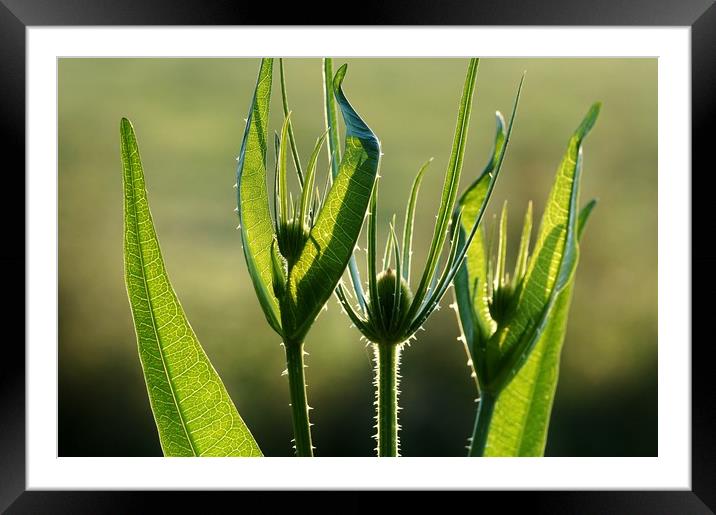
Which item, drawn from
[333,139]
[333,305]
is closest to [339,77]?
[333,139]

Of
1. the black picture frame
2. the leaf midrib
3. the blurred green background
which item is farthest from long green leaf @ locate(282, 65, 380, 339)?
the blurred green background

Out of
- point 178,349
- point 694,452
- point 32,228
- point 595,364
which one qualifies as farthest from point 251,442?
point 595,364

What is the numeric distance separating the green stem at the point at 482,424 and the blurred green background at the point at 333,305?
97 cm

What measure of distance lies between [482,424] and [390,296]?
0.12 metres

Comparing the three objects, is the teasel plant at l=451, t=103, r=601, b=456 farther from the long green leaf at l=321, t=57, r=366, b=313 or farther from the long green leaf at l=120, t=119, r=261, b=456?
the long green leaf at l=120, t=119, r=261, b=456

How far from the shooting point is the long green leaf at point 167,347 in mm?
563

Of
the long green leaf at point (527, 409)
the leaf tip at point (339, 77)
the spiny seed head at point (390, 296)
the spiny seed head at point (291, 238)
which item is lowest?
the long green leaf at point (527, 409)

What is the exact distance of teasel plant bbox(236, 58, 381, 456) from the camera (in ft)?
1.63

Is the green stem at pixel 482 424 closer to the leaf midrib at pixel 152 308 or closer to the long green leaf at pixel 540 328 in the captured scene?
the long green leaf at pixel 540 328

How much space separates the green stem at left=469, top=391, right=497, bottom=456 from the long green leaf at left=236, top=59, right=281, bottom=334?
6.2 inches
